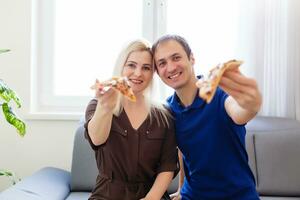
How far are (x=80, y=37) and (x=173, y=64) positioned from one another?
1382 mm

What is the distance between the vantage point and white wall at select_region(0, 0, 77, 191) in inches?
90.0

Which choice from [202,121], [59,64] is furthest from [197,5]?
[202,121]

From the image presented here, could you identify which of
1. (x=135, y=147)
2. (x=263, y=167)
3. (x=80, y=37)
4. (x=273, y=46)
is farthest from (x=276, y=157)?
(x=80, y=37)

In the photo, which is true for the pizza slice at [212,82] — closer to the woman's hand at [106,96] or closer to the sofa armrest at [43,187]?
the woman's hand at [106,96]

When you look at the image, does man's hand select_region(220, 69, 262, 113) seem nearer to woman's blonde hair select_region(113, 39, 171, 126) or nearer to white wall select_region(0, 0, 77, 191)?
woman's blonde hair select_region(113, 39, 171, 126)

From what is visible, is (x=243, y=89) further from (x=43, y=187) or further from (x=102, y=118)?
(x=43, y=187)

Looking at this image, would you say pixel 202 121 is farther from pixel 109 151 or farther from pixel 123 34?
pixel 123 34

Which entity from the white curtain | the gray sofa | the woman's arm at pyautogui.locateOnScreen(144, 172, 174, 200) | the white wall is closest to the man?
the woman's arm at pyautogui.locateOnScreen(144, 172, 174, 200)

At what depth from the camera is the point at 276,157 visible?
78.9 inches

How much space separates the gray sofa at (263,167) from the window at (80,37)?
0.50 meters

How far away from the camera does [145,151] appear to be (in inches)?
53.3

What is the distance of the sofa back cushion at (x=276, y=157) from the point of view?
1942mm

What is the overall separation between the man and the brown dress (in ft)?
0.29

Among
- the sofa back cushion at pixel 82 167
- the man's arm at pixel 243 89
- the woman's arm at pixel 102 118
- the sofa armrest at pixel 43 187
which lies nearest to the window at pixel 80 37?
the sofa back cushion at pixel 82 167
